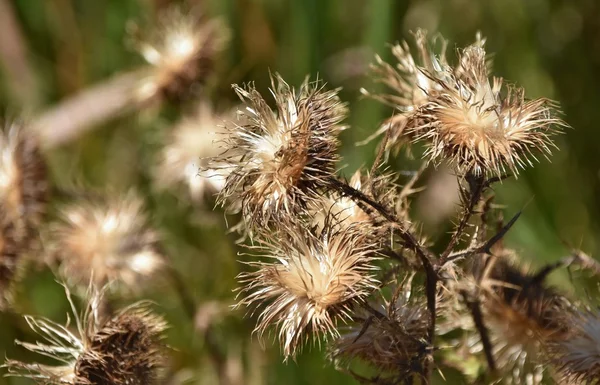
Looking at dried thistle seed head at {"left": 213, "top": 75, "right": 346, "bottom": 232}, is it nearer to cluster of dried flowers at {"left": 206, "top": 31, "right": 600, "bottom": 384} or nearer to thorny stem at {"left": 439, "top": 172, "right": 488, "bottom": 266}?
cluster of dried flowers at {"left": 206, "top": 31, "right": 600, "bottom": 384}

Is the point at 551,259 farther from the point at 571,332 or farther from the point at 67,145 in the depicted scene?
the point at 67,145

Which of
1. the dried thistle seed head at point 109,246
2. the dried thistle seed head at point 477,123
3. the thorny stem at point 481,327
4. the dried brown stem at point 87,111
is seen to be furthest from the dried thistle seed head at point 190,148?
the dried thistle seed head at point 477,123

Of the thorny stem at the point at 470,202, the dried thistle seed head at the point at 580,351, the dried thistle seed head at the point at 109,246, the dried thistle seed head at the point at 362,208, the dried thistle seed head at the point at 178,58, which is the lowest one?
the dried thistle seed head at the point at 580,351

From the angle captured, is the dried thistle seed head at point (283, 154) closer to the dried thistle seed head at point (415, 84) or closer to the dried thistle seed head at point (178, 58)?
the dried thistle seed head at point (415, 84)

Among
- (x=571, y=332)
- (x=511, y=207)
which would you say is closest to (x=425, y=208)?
(x=511, y=207)

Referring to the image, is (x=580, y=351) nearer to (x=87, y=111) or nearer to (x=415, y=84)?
(x=415, y=84)

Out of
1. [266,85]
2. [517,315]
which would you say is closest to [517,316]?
[517,315]
